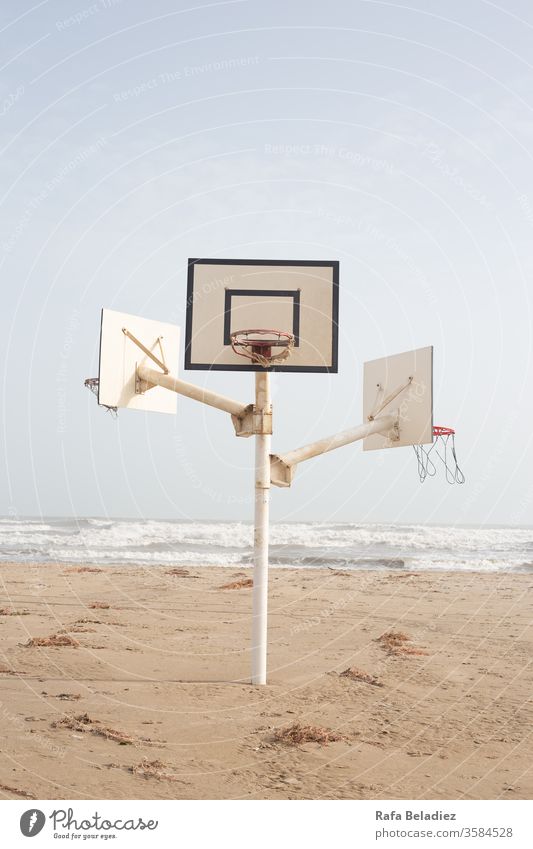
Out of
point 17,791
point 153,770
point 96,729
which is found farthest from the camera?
point 96,729

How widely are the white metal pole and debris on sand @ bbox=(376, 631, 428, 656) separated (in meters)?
2.63

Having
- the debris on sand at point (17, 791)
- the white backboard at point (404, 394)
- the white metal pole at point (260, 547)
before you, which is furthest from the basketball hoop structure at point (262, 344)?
the debris on sand at point (17, 791)

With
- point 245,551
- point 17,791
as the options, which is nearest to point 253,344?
point 17,791

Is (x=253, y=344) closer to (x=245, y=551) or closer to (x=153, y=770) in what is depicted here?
(x=153, y=770)

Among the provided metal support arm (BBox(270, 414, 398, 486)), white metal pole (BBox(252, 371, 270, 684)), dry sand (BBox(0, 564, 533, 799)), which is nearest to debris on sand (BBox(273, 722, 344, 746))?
dry sand (BBox(0, 564, 533, 799))

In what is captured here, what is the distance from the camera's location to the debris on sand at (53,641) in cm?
962

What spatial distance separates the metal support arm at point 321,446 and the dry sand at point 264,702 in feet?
7.55

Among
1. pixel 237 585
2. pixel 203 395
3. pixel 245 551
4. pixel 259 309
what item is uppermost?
pixel 259 309

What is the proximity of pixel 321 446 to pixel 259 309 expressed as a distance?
5.77 ft

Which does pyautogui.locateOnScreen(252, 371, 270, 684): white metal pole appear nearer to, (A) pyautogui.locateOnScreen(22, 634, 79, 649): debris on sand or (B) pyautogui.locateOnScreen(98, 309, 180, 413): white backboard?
(B) pyautogui.locateOnScreen(98, 309, 180, 413): white backboard

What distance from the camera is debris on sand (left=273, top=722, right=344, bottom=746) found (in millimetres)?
5965

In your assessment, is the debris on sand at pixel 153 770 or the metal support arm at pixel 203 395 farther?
the metal support arm at pixel 203 395

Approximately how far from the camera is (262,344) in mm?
8109

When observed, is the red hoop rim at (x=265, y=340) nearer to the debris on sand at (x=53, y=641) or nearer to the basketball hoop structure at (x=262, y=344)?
the basketball hoop structure at (x=262, y=344)
